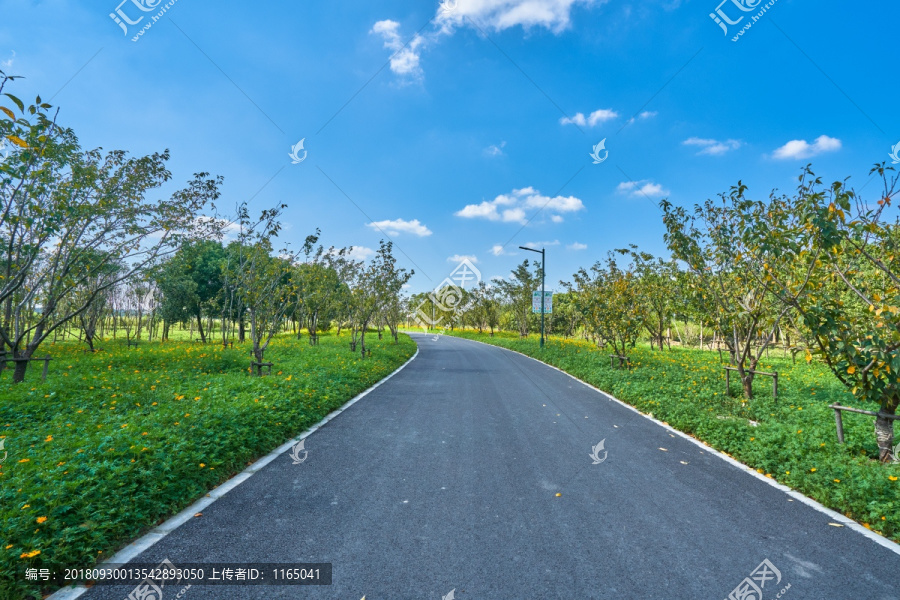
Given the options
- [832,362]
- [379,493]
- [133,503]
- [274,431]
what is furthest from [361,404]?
[832,362]

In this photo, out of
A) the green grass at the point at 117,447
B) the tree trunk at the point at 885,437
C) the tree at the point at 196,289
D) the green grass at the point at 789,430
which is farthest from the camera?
the tree at the point at 196,289

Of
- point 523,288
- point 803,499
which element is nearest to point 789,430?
point 803,499

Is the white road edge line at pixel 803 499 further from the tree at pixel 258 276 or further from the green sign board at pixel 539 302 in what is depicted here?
the green sign board at pixel 539 302

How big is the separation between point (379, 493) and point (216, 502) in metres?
1.66

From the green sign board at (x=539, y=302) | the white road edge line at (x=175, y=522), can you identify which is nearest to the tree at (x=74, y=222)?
the white road edge line at (x=175, y=522)

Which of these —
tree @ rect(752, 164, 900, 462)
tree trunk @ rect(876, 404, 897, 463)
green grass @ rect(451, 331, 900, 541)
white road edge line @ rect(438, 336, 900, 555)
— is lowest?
white road edge line @ rect(438, 336, 900, 555)

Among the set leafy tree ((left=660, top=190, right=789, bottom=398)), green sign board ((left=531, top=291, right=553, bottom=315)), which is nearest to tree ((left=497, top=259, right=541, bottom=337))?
green sign board ((left=531, top=291, right=553, bottom=315))

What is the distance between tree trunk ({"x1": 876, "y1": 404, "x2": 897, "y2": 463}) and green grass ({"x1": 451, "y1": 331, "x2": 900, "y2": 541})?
0.64ft

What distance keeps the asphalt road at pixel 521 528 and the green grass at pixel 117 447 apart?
1.47 ft

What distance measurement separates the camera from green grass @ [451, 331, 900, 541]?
13.3 ft

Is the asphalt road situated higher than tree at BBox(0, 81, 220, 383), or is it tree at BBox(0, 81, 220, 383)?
tree at BBox(0, 81, 220, 383)

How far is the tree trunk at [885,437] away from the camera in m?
5.04

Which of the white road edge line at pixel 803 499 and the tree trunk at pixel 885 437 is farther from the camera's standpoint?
the tree trunk at pixel 885 437

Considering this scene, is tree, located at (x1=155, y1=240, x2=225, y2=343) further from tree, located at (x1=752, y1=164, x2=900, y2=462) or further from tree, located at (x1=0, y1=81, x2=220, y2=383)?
tree, located at (x1=752, y1=164, x2=900, y2=462)
